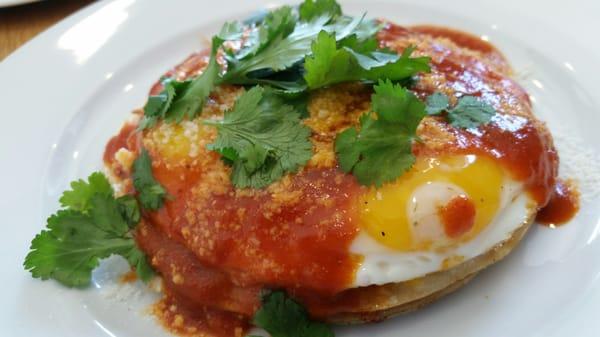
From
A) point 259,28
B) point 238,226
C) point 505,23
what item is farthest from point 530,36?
point 238,226

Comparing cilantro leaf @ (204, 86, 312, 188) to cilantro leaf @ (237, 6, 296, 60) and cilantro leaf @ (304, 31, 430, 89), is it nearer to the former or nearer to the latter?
cilantro leaf @ (304, 31, 430, 89)

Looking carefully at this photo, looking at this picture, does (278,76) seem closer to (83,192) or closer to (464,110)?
(464,110)

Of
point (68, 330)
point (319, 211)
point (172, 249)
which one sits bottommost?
point (68, 330)

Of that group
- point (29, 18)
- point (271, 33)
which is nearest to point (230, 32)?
point (271, 33)

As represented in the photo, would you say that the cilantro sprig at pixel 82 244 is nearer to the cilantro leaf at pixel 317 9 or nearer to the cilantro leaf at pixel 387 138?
the cilantro leaf at pixel 387 138

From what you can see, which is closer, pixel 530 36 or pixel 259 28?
pixel 259 28

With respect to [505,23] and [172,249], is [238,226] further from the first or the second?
[505,23]
